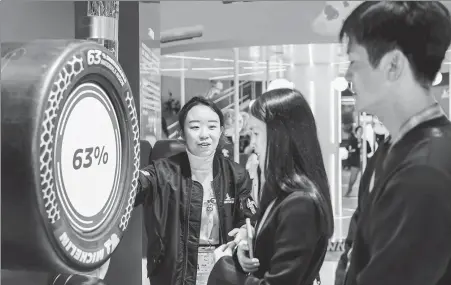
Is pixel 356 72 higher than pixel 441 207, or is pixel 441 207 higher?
pixel 356 72

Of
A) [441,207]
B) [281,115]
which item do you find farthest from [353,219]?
[281,115]

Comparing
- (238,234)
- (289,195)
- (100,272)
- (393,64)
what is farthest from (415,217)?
(100,272)

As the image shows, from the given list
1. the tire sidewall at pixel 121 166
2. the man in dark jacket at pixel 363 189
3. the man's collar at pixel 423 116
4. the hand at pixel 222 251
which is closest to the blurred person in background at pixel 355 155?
the man in dark jacket at pixel 363 189

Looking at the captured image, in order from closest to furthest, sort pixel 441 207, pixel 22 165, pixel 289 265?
1. pixel 22 165
2. pixel 441 207
3. pixel 289 265

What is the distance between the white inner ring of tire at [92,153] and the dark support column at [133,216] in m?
0.28

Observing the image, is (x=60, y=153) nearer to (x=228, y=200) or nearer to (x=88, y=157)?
(x=88, y=157)

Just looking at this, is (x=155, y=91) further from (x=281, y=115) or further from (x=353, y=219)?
(x=353, y=219)

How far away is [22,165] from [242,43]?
0.75 meters

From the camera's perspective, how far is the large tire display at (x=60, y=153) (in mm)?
1041

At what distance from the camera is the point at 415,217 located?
3.72ft

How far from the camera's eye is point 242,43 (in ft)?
5.06

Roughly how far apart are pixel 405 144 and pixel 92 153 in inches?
28.0

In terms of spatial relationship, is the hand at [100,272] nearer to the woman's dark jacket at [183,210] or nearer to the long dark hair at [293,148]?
the woman's dark jacket at [183,210]

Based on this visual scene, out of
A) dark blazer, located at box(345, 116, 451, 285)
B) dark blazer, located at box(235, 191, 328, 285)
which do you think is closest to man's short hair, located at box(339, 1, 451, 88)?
dark blazer, located at box(345, 116, 451, 285)
